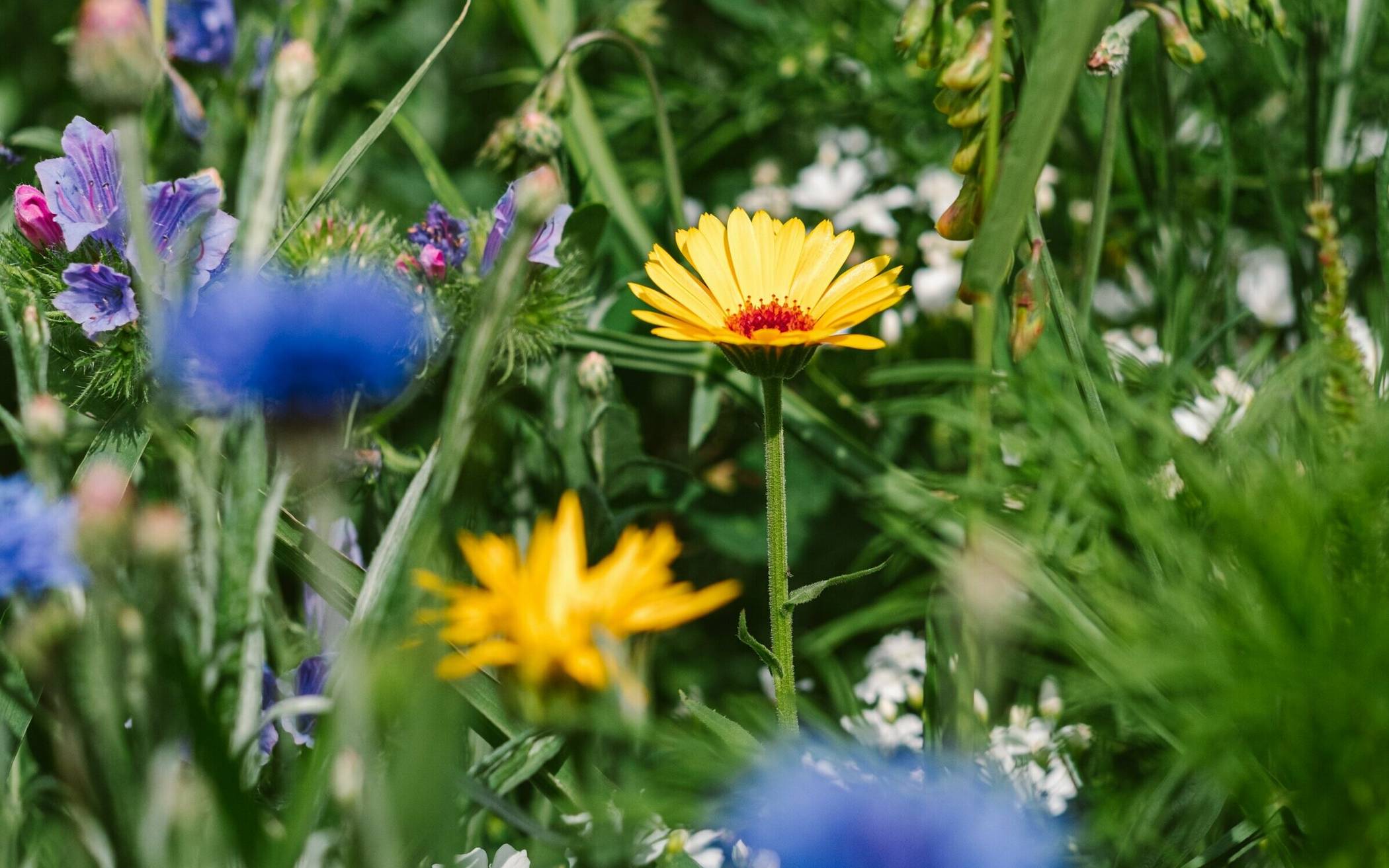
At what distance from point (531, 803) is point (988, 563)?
Answer: 354mm

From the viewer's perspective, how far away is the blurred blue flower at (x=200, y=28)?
0.89m

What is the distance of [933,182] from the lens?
1042 mm

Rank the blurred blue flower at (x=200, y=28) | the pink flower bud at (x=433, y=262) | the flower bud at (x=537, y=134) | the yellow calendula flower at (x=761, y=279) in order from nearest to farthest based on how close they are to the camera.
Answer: the yellow calendula flower at (x=761, y=279)
the pink flower bud at (x=433, y=262)
the flower bud at (x=537, y=134)
the blurred blue flower at (x=200, y=28)

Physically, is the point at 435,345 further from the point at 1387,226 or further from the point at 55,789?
the point at 1387,226

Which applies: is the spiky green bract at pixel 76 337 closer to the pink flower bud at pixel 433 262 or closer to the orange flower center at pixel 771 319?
the pink flower bud at pixel 433 262

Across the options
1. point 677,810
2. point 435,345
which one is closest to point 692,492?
point 435,345

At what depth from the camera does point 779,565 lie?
18.3 inches

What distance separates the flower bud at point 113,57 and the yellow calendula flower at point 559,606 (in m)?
0.15

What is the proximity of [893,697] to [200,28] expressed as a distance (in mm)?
704

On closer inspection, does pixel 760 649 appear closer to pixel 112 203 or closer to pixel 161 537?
pixel 161 537

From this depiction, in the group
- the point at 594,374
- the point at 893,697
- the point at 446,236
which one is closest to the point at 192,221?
the point at 446,236

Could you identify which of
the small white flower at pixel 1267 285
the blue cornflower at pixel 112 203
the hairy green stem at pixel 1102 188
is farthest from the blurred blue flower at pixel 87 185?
A: the small white flower at pixel 1267 285

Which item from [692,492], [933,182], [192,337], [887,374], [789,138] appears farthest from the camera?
[789,138]

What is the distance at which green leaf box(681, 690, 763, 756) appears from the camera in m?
0.44
